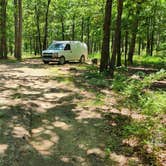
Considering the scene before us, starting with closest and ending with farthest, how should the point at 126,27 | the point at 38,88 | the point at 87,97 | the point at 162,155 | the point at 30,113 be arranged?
the point at 162,155 < the point at 30,113 < the point at 87,97 < the point at 38,88 < the point at 126,27

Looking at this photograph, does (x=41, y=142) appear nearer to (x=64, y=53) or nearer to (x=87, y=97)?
(x=87, y=97)

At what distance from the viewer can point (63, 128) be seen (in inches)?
311

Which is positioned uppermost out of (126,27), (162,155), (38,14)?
(38,14)

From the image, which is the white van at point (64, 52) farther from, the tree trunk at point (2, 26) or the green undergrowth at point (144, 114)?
the green undergrowth at point (144, 114)

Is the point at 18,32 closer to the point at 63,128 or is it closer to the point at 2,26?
the point at 2,26

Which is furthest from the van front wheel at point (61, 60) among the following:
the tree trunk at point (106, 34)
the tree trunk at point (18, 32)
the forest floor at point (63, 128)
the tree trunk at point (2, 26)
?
the forest floor at point (63, 128)

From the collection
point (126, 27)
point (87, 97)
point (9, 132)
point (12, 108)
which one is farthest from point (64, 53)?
point (9, 132)

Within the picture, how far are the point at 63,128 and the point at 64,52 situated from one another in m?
20.1

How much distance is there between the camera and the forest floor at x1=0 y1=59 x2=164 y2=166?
6148mm

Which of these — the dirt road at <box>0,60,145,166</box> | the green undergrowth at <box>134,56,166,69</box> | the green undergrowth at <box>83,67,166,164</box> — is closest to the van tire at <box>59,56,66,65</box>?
the green undergrowth at <box>134,56,166,69</box>

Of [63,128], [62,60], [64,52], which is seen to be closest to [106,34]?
[63,128]

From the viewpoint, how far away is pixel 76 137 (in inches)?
287

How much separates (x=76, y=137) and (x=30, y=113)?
2.17 metres

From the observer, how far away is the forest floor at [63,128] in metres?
6.15
